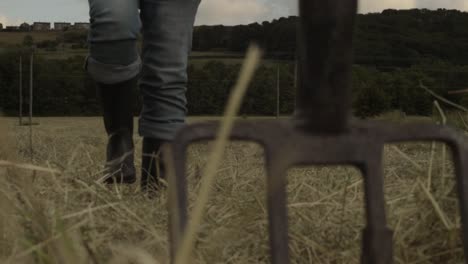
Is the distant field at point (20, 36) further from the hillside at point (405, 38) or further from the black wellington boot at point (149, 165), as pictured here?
the black wellington boot at point (149, 165)

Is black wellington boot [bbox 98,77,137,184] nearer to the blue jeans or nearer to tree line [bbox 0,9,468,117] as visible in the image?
the blue jeans

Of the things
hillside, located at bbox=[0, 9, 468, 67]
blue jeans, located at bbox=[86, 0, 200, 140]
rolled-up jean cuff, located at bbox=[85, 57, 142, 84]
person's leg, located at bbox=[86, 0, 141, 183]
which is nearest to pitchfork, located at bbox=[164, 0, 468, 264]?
person's leg, located at bbox=[86, 0, 141, 183]

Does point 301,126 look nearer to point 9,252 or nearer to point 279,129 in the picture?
point 279,129

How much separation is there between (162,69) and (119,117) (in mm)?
337

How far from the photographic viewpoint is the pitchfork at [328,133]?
1093 mm

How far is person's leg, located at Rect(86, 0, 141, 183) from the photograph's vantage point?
218cm

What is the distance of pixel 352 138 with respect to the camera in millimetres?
1161

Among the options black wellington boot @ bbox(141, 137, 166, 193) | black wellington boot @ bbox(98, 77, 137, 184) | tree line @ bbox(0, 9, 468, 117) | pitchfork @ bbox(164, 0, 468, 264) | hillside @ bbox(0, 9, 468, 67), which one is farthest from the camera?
hillside @ bbox(0, 9, 468, 67)

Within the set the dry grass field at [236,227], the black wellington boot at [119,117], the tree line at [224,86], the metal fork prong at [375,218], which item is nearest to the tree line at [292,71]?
the tree line at [224,86]

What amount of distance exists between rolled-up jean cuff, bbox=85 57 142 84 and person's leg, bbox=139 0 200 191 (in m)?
0.07

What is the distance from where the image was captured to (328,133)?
→ 1.15 metres

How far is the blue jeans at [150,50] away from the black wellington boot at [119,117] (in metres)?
0.07

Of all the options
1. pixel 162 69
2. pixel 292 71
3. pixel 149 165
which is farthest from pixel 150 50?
pixel 292 71

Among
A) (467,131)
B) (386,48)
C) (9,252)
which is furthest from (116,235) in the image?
(386,48)
